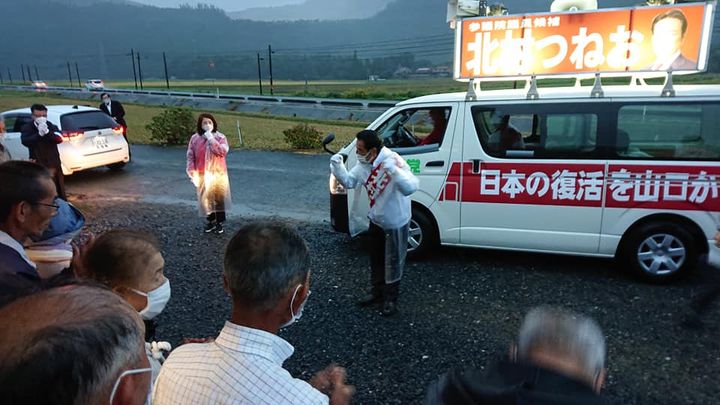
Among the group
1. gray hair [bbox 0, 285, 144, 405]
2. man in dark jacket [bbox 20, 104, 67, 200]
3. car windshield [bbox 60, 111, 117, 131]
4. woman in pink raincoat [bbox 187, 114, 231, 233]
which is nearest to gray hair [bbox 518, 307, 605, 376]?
gray hair [bbox 0, 285, 144, 405]

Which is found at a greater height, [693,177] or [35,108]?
[35,108]

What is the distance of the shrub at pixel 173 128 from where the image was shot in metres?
16.7

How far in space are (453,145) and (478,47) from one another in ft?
3.83

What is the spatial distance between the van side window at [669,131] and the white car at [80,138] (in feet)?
34.2

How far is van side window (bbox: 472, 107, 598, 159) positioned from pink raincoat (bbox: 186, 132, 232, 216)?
3497 mm

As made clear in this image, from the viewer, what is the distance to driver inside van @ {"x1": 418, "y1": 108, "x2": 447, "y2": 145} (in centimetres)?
555

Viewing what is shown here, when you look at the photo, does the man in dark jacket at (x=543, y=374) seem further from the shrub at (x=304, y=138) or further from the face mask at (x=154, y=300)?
the shrub at (x=304, y=138)

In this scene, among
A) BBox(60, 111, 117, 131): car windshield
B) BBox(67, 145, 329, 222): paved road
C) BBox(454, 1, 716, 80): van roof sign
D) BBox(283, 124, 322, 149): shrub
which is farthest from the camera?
BBox(283, 124, 322, 149): shrub

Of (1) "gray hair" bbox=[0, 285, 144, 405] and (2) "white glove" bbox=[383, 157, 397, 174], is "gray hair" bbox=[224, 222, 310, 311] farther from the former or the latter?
(2) "white glove" bbox=[383, 157, 397, 174]

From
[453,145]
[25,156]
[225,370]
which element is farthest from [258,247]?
[25,156]

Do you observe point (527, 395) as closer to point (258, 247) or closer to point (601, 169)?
point (258, 247)

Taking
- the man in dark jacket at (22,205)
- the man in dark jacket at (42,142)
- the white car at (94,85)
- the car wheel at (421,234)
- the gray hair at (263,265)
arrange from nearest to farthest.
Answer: the gray hair at (263,265)
the man in dark jacket at (22,205)
the car wheel at (421,234)
the man in dark jacket at (42,142)
the white car at (94,85)

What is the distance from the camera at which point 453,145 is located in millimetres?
5434

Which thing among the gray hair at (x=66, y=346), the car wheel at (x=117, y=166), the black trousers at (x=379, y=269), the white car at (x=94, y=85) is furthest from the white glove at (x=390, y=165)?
the white car at (x=94, y=85)
